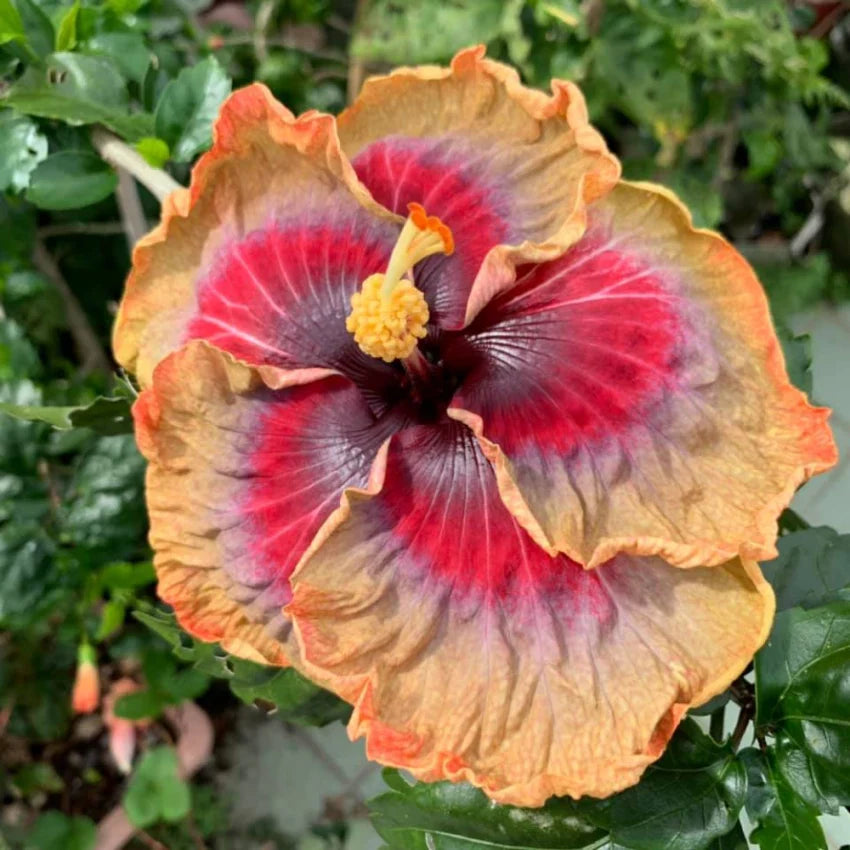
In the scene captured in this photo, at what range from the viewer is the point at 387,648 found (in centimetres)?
72

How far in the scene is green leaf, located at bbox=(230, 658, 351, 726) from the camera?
0.90 meters

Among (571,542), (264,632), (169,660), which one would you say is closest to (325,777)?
(169,660)

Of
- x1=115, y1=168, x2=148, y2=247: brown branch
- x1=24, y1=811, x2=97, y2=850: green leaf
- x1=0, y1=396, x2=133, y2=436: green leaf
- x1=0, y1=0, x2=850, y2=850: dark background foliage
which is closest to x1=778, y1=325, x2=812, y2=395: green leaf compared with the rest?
x1=0, y1=0, x2=850, y2=850: dark background foliage

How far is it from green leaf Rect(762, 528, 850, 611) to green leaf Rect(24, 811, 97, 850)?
1.54 metres

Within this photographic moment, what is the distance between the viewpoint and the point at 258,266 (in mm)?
866

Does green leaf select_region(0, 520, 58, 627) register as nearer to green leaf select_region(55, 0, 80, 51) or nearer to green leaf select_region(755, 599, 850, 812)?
green leaf select_region(55, 0, 80, 51)

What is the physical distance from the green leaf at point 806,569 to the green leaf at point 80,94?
87 centimetres

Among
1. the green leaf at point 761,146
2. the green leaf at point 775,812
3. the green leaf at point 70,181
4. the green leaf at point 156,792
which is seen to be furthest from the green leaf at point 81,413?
the green leaf at point 761,146

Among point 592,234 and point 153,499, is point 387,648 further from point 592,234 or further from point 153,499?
point 592,234

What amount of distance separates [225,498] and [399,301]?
0.23 m

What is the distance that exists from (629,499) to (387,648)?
229 millimetres

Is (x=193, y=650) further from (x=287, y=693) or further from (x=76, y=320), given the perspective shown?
(x=76, y=320)

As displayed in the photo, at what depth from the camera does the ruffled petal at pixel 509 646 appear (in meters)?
0.68

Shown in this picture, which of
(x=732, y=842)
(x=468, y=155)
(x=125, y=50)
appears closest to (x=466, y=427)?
(x=468, y=155)
